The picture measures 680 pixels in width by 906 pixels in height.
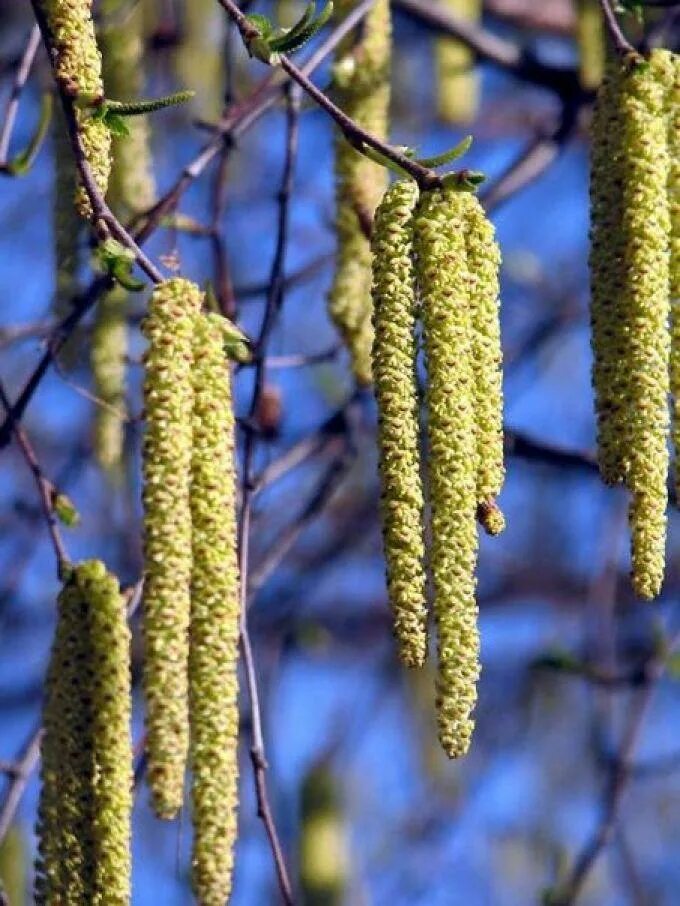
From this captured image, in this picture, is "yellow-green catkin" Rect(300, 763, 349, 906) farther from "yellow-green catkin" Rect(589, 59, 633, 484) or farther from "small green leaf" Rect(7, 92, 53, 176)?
"yellow-green catkin" Rect(589, 59, 633, 484)

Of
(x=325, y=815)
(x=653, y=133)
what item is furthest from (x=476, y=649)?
(x=325, y=815)

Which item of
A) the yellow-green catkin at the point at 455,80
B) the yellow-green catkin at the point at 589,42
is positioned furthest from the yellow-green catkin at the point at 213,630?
the yellow-green catkin at the point at 455,80

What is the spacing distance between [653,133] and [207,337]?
1.94 feet

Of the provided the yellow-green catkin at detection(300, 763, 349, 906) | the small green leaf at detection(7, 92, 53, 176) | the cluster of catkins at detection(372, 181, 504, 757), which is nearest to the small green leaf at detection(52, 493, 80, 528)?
the small green leaf at detection(7, 92, 53, 176)

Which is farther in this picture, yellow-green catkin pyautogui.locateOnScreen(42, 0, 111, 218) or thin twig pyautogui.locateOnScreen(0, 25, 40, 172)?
thin twig pyautogui.locateOnScreen(0, 25, 40, 172)

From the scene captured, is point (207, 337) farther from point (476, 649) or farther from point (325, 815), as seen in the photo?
point (325, 815)

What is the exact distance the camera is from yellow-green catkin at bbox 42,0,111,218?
1905 millimetres

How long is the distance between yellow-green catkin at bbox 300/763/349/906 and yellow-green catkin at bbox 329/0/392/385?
1310 millimetres

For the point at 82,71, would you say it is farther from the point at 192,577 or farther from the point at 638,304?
the point at 638,304

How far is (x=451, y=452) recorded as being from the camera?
1.89 metres

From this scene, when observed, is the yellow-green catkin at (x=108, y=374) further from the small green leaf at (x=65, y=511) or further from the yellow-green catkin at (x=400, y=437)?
the yellow-green catkin at (x=400, y=437)

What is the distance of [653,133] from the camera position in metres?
2.15

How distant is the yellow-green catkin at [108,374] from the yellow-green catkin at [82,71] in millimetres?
1047

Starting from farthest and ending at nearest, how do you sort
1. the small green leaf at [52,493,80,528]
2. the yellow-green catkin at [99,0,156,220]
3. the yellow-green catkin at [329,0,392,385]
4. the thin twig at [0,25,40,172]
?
the yellow-green catkin at [99,0,156,220] < the yellow-green catkin at [329,0,392,385] < the small green leaf at [52,493,80,528] < the thin twig at [0,25,40,172]
